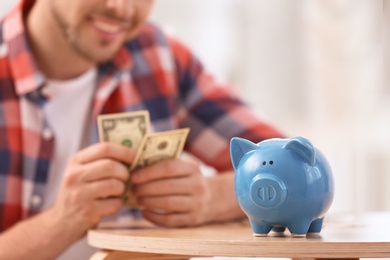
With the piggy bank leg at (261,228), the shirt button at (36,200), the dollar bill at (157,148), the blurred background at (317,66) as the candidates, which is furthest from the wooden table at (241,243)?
the blurred background at (317,66)

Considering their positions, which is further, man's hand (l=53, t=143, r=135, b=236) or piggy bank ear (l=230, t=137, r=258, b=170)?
man's hand (l=53, t=143, r=135, b=236)

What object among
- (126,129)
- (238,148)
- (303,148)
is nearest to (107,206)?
(126,129)

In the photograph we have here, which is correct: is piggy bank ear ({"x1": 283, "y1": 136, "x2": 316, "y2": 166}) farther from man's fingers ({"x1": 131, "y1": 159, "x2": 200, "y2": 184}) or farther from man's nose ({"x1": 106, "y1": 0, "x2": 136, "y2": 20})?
man's nose ({"x1": 106, "y1": 0, "x2": 136, "y2": 20})

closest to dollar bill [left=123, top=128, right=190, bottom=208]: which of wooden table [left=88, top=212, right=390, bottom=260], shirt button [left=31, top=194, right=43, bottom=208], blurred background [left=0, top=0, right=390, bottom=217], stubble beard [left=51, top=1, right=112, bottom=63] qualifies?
wooden table [left=88, top=212, right=390, bottom=260]

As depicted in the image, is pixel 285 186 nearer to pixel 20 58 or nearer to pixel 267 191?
pixel 267 191

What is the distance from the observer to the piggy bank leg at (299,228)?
3.48 ft

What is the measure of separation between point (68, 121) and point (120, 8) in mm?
332

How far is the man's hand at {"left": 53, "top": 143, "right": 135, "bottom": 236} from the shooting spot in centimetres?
132

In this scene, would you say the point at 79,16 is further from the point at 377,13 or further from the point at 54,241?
the point at 377,13

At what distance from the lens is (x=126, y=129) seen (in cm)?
139

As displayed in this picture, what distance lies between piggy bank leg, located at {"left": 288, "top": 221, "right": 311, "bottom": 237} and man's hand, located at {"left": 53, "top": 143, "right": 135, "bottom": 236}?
0.39 metres

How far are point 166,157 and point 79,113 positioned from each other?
56cm

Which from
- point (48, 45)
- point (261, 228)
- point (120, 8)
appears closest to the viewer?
point (261, 228)

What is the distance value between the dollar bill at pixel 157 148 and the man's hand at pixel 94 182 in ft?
0.08
